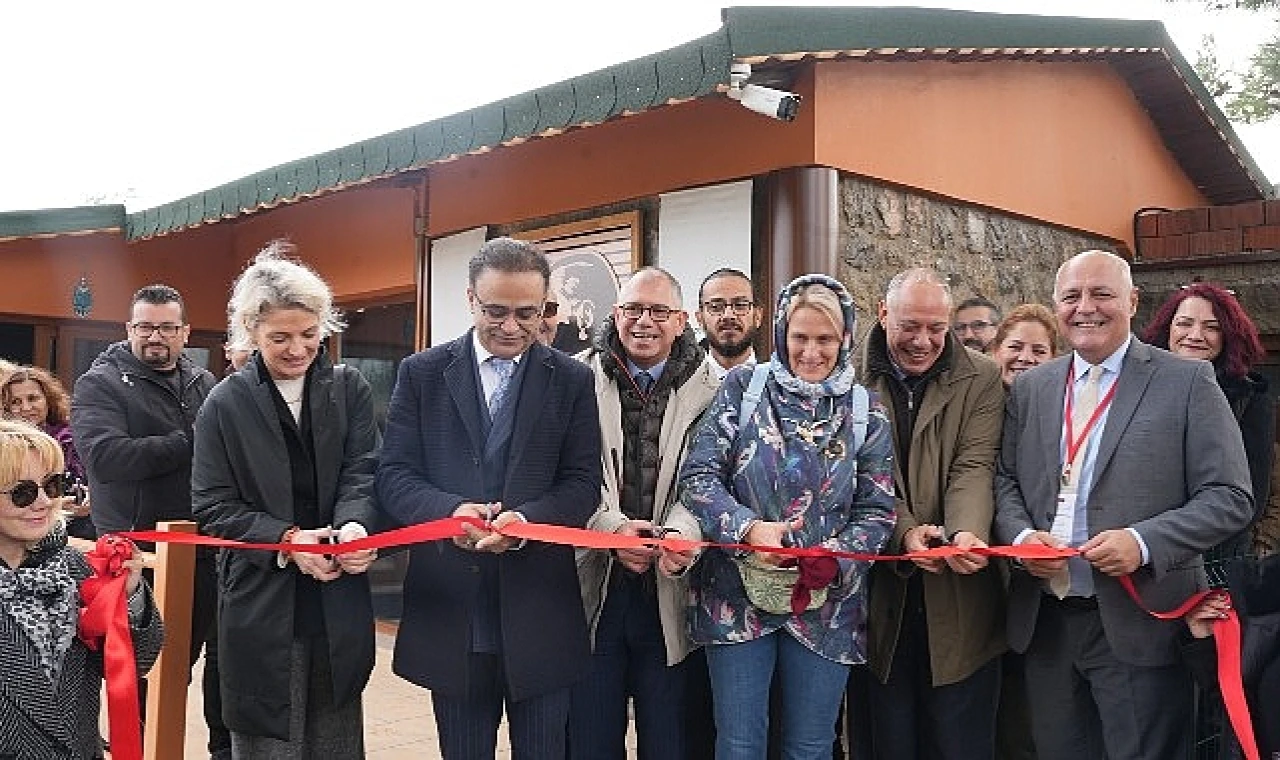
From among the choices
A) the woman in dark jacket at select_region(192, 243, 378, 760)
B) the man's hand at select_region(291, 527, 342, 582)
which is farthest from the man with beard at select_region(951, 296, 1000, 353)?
the man's hand at select_region(291, 527, 342, 582)

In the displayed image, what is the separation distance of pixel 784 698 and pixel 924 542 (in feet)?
2.01

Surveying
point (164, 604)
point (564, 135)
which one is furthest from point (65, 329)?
point (164, 604)

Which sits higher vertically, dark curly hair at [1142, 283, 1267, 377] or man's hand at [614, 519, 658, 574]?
dark curly hair at [1142, 283, 1267, 377]

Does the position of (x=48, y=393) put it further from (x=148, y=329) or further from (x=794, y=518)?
(x=794, y=518)

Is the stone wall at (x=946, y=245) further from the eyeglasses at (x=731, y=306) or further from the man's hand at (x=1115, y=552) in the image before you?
the man's hand at (x=1115, y=552)

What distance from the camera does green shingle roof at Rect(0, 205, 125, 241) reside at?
8766mm

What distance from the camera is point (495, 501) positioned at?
303 centimetres

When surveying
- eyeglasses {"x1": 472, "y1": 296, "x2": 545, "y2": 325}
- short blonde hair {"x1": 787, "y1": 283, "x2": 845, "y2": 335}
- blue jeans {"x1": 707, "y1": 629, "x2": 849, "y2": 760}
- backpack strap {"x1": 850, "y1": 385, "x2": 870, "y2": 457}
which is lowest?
blue jeans {"x1": 707, "y1": 629, "x2": 849, "y2": 760}

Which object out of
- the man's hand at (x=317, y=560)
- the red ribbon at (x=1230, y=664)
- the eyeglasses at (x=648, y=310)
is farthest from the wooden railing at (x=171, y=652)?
the red ribbon at (x=1230, y=664)

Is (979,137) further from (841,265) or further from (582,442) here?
(582,442)

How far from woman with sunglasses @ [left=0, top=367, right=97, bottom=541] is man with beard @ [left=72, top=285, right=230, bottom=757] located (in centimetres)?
64

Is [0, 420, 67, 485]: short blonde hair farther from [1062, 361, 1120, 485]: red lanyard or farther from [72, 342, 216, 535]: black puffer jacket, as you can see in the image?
[1062, 361, 1120, 485]: red lanyard

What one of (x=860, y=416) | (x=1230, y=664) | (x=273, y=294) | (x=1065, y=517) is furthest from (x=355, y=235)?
(x=1230, y=664)

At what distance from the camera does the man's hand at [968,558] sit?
10.0ft
